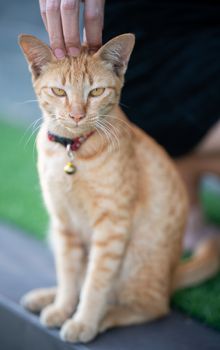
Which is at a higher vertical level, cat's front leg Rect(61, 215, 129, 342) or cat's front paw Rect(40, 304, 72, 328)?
cat's front leg Rect(61, 215, 129, 342)

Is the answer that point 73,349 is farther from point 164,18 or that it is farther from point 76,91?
point 164,18

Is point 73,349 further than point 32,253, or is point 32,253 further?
point 32,253

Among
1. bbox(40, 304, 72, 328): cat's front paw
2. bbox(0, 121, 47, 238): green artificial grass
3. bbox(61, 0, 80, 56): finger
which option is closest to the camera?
bbox(61, 0, 80, 56): finger

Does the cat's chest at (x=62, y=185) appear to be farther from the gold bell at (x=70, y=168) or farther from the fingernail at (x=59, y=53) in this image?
the fingernail at (x=59, y=53)

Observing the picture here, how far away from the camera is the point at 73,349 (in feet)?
4.89

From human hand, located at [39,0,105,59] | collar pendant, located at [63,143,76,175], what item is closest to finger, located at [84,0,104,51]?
human hand, located at [39,0,105,59]

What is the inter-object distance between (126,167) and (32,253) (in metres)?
0.75

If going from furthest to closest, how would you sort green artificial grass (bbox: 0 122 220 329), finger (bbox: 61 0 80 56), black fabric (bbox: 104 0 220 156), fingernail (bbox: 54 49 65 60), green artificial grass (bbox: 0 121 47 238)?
1. green artificial grass (bbox: 0 121 47 238)
2. black fabric (bbox: 104 0 220 156)
3. green artificial grass (bbox: 0 122 220 329)
4. fingernail (bbox: 54 49 65 60)
5. finger (bbox: 61 0 80 56)

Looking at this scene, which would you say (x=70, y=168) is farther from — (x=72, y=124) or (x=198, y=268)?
(x=198, y=268)

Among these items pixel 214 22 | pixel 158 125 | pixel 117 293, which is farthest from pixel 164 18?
pixel 117 293

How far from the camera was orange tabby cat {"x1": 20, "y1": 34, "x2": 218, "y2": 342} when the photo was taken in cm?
136

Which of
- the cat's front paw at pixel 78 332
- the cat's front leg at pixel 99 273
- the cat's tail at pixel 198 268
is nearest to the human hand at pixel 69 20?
the cat's front leg at pixel 99 273

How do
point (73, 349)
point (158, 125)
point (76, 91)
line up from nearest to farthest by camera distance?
point (76, 91), point (73, 349), point (158, 125)

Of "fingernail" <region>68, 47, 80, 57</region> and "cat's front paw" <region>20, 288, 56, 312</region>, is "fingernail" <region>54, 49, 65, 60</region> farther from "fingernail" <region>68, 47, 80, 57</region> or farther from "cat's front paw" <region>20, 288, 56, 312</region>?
"cat's front paw" <region>20, 288, 56, 312</region>
